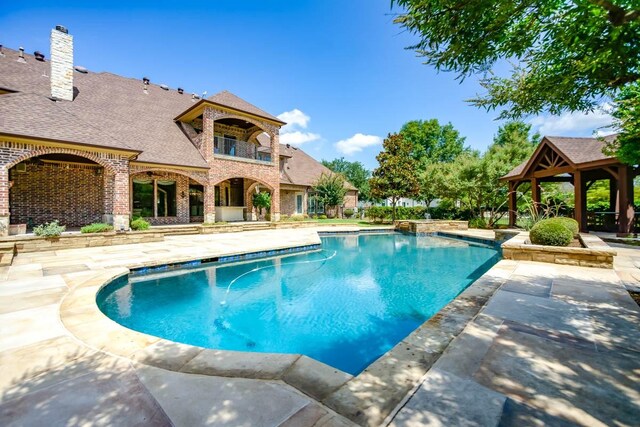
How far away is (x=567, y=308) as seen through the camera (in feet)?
13.6

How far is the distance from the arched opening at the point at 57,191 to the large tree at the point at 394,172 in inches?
709

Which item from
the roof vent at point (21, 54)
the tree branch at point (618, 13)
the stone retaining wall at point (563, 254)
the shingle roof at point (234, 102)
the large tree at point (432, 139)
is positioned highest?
the large tree at point (432, 139)

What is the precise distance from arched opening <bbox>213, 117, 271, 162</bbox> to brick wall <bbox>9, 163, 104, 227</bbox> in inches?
264

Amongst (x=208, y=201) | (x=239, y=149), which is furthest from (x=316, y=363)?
(x=239, y=149)

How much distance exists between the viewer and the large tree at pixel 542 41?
8.03 feet

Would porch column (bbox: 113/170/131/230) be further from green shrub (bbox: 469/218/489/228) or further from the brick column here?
green shrub (bbox: 469/218/489/228)

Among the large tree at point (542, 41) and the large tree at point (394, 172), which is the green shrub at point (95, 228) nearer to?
the large tree at point (542, 41)

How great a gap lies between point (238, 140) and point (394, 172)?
12.2 meters

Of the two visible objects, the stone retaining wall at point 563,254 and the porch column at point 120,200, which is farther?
the porch column at point 120,200

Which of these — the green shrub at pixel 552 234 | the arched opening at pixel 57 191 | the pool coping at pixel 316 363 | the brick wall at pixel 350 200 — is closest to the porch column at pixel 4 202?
the arched opening at pixel 57 191

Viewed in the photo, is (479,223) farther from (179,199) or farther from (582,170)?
(179,199)

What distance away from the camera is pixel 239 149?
63.3 ft

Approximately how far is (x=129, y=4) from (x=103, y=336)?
13509mm

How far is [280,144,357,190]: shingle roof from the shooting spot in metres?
25.9
